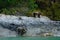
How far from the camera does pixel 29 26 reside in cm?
2477

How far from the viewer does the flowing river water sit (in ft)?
78.4

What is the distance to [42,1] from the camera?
103 ft

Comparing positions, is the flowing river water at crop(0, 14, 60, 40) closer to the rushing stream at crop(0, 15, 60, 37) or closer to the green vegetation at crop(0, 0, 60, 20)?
the rushing stream at crop(0, 15, 60, 37)

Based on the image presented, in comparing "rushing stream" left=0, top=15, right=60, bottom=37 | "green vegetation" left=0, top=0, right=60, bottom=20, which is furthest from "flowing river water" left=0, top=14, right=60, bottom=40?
"green vegetation" left=0, top=0, right=60, bottom=20

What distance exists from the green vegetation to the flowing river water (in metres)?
3.50

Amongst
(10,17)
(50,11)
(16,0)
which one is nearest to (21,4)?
(16,0)

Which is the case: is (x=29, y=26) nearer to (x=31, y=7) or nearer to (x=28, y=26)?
(x=28, y=26)

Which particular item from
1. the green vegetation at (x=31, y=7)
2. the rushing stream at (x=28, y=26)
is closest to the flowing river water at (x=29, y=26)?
the rushing stream at (x=28, y=26)

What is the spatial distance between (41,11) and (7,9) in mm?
4044

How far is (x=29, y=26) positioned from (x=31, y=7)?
655 centimetres

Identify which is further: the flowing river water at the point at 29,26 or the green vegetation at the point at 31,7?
the green vegetation at the point at 31,7

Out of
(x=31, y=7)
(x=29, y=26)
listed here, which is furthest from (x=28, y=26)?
(x=31, y=7)

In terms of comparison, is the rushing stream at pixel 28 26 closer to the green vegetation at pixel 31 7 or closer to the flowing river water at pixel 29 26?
the flowing river water at pixel 29 26

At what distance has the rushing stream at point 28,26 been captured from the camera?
23922 millimetres
